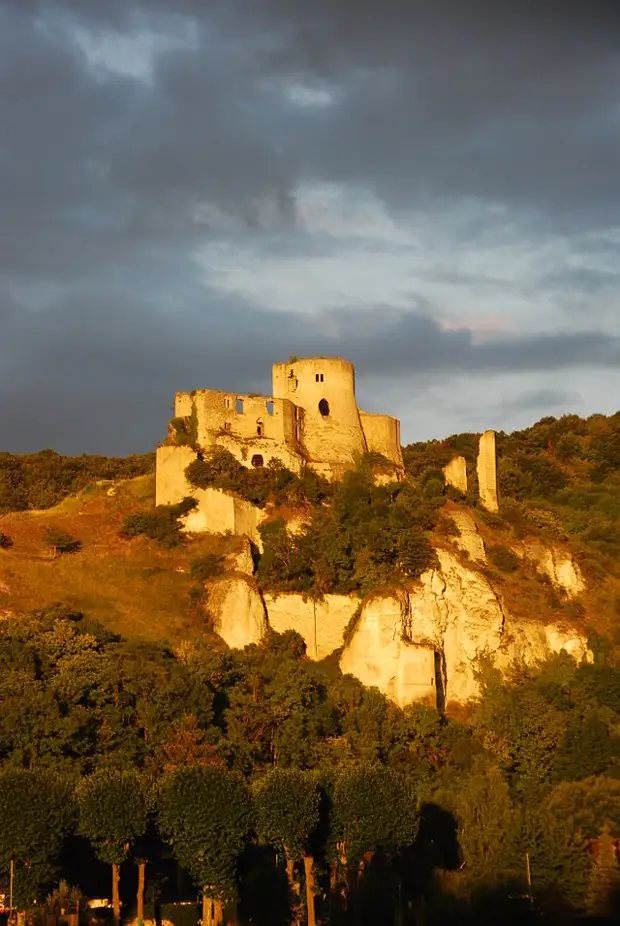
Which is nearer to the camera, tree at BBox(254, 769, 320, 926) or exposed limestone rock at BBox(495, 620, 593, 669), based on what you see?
tree at BBox(254, 769, 320, 926)

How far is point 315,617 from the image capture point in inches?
2451

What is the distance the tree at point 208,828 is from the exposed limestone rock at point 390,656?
14.0m

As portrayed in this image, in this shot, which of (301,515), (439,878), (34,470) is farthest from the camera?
(34,470)

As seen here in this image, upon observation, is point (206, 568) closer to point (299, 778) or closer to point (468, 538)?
point (468, 538)

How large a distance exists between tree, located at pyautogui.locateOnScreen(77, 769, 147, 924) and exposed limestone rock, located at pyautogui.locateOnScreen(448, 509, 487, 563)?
22.6 m

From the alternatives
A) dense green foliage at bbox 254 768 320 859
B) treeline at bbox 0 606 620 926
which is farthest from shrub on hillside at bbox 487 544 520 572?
dense green foliage at bbox 254 768 320 859

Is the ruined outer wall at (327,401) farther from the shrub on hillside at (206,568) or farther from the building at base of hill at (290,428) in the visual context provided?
the shrub on hillside at (206,568)

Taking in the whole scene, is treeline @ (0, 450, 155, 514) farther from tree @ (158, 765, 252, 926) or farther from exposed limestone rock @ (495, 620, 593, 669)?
tree @ (158, 765, 252, 926)

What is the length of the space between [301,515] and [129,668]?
1365 centimetres

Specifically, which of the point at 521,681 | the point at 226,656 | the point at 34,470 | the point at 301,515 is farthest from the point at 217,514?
the point at 34,470

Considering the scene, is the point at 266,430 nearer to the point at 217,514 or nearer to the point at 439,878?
the point at 217,514

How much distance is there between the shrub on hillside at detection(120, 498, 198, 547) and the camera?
210ft

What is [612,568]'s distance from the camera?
2825 inches

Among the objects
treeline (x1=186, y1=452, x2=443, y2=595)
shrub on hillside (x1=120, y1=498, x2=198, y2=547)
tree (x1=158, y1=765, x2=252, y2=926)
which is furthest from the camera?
shrub on hillside (x1=120, y1=498, x2=198, y2=547)
